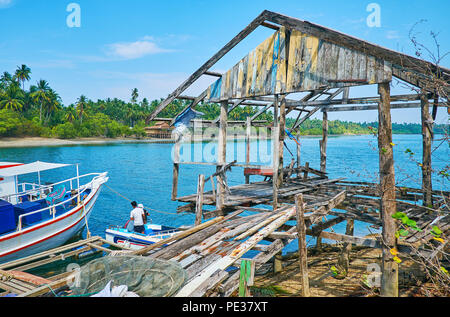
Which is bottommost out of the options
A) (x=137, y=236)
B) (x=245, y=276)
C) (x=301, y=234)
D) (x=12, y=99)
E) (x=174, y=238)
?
(x=137, y=236)

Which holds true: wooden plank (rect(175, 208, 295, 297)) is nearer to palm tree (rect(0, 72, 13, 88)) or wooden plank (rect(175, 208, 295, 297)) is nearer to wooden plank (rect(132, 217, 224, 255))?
wooden plank (rect(132, 217, 224, 255))

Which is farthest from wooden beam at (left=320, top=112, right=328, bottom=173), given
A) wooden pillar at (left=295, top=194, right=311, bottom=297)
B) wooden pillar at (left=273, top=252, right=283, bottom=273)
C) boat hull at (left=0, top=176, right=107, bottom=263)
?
boat hull at (left=0, top=176, right=107, bottom=263)

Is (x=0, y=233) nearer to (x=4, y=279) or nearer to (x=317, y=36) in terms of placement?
(x=4, y=279)

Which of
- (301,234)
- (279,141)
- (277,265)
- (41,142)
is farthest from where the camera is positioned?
(41,142)

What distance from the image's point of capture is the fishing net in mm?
4957

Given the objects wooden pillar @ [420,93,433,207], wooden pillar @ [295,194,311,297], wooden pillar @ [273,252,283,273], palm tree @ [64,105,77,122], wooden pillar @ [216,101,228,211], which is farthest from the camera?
palm tree @ [64,105,77,122]

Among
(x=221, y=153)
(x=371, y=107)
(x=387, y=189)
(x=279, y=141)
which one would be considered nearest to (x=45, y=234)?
(x=221, y=153)

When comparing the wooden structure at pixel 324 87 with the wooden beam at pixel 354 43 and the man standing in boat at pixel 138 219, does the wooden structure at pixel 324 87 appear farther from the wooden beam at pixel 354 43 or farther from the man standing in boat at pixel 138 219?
the man standing in boat at pixel 138 219

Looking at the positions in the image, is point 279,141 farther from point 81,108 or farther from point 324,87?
point 81,108

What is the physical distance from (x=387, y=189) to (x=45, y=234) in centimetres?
1383

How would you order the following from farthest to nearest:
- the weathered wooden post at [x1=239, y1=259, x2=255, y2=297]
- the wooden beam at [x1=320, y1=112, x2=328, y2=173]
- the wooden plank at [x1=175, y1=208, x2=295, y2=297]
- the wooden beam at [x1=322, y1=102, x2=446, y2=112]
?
1. the wooden beam at [x1=320, y1=112, x2=328, y2=173]
2. the wooden beam at [x1=322, y1=102, x2=446, y2=112]
3. the weathered wooden post at [x1=239, y1=259, x2=255, y2=297]
4. the wooden plank at [x1=175, y1=208, x2=295, y2=297]

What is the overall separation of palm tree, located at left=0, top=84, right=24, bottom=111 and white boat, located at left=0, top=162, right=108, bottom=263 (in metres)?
68.2

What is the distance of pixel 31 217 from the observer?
14125 millimetres

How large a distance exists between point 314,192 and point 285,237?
4.73 metres
